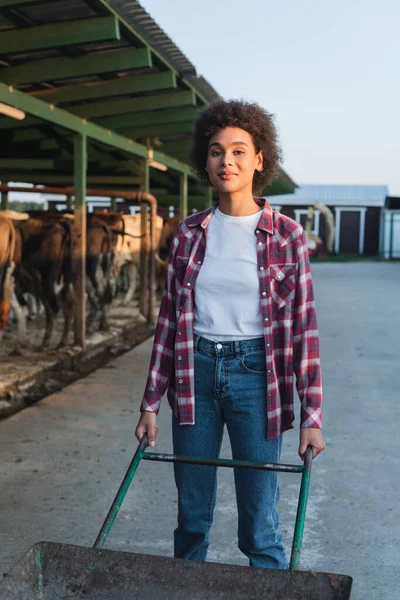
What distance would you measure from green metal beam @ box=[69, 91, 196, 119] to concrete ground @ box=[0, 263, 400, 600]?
9.24 feet

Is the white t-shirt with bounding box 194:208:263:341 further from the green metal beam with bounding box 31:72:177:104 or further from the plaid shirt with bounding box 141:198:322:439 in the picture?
the green metal beam with bounding box 31:72:177:104

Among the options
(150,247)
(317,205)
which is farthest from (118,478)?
(317,205)

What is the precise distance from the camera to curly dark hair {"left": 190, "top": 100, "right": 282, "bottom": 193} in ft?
9.34

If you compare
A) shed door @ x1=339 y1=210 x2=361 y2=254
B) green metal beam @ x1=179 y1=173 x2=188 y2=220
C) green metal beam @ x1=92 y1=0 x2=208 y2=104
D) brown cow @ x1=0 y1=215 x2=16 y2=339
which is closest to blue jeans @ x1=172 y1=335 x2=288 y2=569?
green metal beam @ x1=92 y1=0 x2=208 y2=104

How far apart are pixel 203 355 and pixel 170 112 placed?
26.7 feet

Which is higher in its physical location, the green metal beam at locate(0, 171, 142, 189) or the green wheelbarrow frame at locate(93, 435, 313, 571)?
the green metal beam at locate(0, 171, 142, 189)

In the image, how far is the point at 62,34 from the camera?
6.77 m

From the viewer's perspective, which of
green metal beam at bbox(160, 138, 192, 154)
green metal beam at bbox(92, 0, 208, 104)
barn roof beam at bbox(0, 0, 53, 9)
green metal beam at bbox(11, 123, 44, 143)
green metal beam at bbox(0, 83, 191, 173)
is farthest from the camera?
green metal beam at bbox(160, 138, 192, 154)

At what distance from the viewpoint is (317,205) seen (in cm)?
4253

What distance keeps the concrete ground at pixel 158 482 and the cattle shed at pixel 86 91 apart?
5.86 feet

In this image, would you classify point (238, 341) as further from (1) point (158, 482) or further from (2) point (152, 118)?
(2) point (152, 118)

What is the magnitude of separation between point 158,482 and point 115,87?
4.96 m

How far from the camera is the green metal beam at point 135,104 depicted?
914 centimetres

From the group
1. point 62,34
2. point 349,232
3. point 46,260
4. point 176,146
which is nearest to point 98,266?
point 46,260
